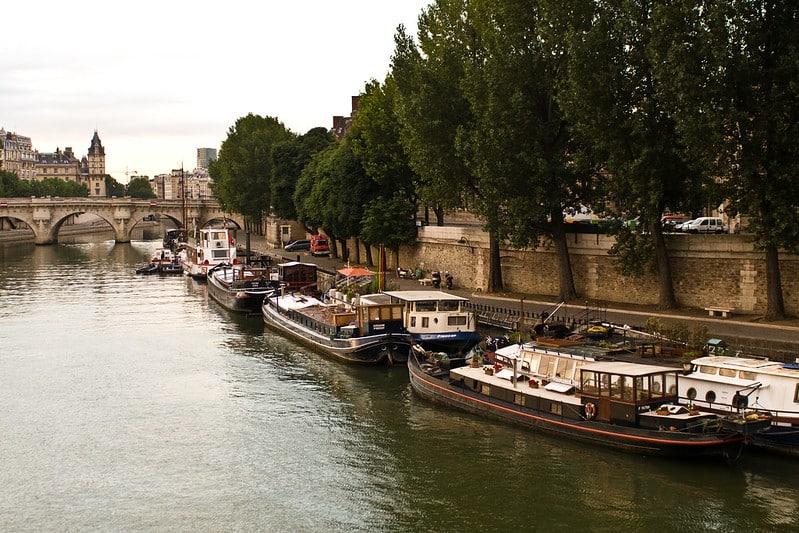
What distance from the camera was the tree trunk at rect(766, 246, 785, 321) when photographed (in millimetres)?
31469

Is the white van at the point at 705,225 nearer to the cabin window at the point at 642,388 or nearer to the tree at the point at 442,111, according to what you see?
the tree at the point at 442,111

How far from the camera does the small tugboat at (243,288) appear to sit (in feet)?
171

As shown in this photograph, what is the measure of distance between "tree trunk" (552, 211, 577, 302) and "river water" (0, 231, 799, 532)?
35.8 ft

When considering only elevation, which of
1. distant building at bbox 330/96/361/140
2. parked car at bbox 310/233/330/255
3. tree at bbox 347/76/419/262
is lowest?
parked car at bbox 310/233/330/255

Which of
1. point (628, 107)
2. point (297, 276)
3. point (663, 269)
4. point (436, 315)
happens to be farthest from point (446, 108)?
point (297, 276)

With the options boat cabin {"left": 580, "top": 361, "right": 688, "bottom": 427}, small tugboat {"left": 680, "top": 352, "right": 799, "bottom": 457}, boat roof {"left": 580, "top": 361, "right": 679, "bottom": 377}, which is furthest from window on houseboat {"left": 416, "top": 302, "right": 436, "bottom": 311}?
small tugboat {"left": 680, "top": 352, "right": 799, "bottom": 457}

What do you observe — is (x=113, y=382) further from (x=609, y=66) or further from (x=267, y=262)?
(x=267, y=262)

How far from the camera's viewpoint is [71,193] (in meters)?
174

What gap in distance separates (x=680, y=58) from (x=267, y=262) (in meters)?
48.6

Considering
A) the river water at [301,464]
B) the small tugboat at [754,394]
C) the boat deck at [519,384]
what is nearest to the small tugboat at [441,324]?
the river water at [301,464]

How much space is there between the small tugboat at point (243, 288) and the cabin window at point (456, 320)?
19.7 meters

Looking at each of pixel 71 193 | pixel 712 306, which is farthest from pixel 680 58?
pixel 71 193

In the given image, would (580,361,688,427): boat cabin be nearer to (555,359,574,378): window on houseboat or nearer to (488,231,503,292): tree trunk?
(555,359,574,378): window on houseboat

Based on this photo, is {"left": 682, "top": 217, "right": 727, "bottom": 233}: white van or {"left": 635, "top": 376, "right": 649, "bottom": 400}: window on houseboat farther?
{"left": 682, "top": 217, "right": 727, "bottom": 233}: white van
